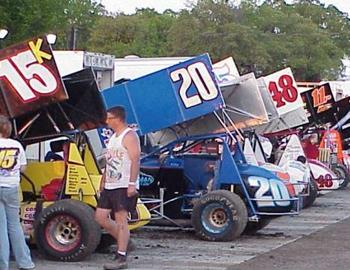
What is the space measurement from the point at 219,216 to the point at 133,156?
340 centimetres

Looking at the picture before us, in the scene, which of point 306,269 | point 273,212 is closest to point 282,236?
point 273,212

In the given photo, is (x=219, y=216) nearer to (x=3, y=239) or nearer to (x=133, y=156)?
(x=133, y=156)

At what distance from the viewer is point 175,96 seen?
13.9 metres

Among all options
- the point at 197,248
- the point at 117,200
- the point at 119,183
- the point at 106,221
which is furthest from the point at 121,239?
the point at 197,248

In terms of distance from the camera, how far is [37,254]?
12094mm

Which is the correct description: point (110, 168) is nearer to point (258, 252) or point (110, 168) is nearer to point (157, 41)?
point (258, 252)

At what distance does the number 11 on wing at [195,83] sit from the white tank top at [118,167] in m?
2.96

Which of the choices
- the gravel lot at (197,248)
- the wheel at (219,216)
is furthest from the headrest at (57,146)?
the wheel at (219,216)

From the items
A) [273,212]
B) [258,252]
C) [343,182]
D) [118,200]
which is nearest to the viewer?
[118,200]

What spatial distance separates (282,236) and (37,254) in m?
4.40

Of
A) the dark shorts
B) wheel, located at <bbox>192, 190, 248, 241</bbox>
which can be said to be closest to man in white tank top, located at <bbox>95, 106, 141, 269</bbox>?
the dark shorts

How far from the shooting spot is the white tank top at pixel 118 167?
10914 mm

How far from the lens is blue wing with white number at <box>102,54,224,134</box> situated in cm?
1389

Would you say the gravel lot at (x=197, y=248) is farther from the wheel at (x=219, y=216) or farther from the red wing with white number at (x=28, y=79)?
the red wing with white number at (x=28, y=79)
